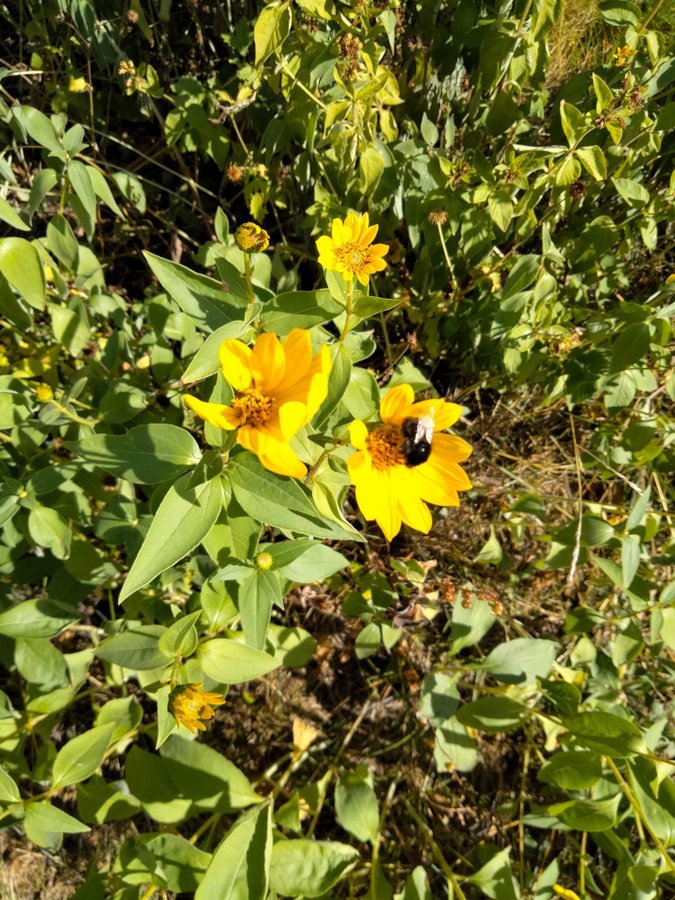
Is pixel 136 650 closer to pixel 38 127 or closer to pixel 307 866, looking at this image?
pixel 307 866

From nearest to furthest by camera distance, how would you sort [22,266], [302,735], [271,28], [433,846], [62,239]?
[271,28] → [22,266] → [62,239] → [433,846] → [302,735]

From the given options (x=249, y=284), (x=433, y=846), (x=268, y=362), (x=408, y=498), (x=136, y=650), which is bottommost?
(x=433, y=846)

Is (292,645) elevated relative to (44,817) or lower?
lower

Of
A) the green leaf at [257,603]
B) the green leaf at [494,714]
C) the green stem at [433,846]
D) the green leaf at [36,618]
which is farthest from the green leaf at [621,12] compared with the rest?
the green stem at [433,846]

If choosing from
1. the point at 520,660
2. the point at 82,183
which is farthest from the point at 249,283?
the point at 520,660

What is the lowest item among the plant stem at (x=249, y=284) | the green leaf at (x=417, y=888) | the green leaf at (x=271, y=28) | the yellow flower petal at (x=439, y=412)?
the green leaf at (x=417, y=888)

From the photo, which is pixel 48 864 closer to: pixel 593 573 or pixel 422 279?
pixel 593 573

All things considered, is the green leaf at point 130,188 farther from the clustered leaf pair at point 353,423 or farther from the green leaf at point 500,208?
the green leaf at point 500,208
